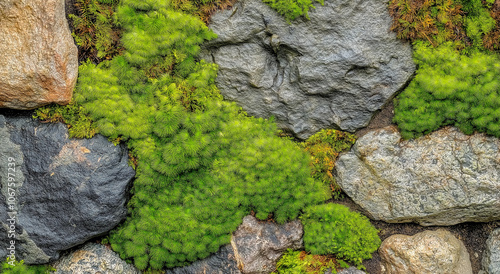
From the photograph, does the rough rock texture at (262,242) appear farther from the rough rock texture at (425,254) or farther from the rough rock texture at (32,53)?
the rough rock texture at (32,53)

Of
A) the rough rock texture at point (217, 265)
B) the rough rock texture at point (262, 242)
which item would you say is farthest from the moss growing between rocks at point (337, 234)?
the rough rock texture at point (217, 265)

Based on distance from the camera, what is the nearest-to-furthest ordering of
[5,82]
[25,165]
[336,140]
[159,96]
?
[5,82] → [25,165] → [159,96] → [336,140]

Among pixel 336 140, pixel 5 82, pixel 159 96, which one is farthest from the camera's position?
pixel 336 140

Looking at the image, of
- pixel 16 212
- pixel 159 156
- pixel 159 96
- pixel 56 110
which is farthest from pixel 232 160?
pixel 16 212

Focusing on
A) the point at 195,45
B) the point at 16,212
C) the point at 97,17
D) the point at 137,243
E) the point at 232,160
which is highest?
the point at 195,45

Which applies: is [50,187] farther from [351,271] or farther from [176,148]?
[351,271]

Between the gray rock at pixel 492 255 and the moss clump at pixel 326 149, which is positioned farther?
the moss clump at pixel 326 149

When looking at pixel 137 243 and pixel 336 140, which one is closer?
pixel 137 243

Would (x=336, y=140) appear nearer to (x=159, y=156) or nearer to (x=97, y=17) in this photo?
(x=159, y=156)
